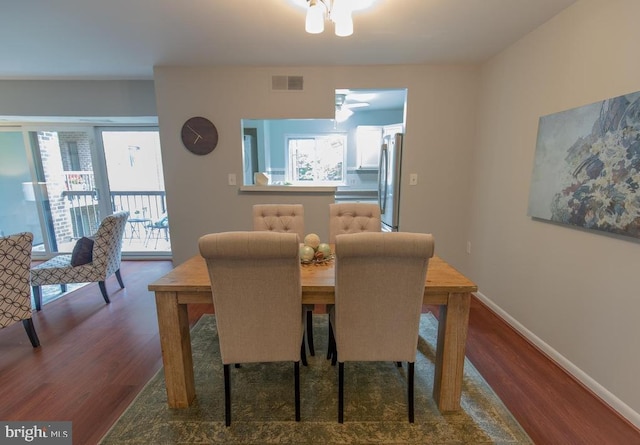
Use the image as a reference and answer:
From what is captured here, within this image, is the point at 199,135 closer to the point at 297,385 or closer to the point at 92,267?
the point at 92,267

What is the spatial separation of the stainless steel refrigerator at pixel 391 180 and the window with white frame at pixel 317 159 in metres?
1.55

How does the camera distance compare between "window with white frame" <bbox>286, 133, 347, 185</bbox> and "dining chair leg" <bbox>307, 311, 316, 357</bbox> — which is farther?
"window with white frame" <bbox>286, 133, 347, 185</bbox>

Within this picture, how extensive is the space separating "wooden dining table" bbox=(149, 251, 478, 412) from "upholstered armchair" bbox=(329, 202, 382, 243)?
0.75 m

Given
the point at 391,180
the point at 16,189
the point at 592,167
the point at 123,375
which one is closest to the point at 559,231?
the point at 592,167

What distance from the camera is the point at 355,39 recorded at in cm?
231

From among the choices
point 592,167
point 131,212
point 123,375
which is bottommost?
point 123,375

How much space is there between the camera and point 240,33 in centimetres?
220

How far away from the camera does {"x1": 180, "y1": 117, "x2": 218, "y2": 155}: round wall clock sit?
3021 mm

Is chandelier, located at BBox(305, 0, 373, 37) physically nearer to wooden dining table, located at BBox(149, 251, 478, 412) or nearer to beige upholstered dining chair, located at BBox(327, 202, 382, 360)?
beige upholstered dining chair, located at BBox(327, 202, 382, 360)

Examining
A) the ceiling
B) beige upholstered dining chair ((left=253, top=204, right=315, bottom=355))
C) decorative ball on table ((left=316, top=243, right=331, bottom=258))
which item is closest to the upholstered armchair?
beige upholstered dining chair ((left=253, top=204, right=315, bottom=355))

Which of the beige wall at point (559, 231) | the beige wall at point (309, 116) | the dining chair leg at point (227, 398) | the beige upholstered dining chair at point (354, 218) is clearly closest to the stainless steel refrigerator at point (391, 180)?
the beige wall at point (309, 116)

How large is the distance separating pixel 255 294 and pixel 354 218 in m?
1.21

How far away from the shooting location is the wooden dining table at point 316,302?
1396mm

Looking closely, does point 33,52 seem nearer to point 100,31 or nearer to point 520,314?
point 100,31
